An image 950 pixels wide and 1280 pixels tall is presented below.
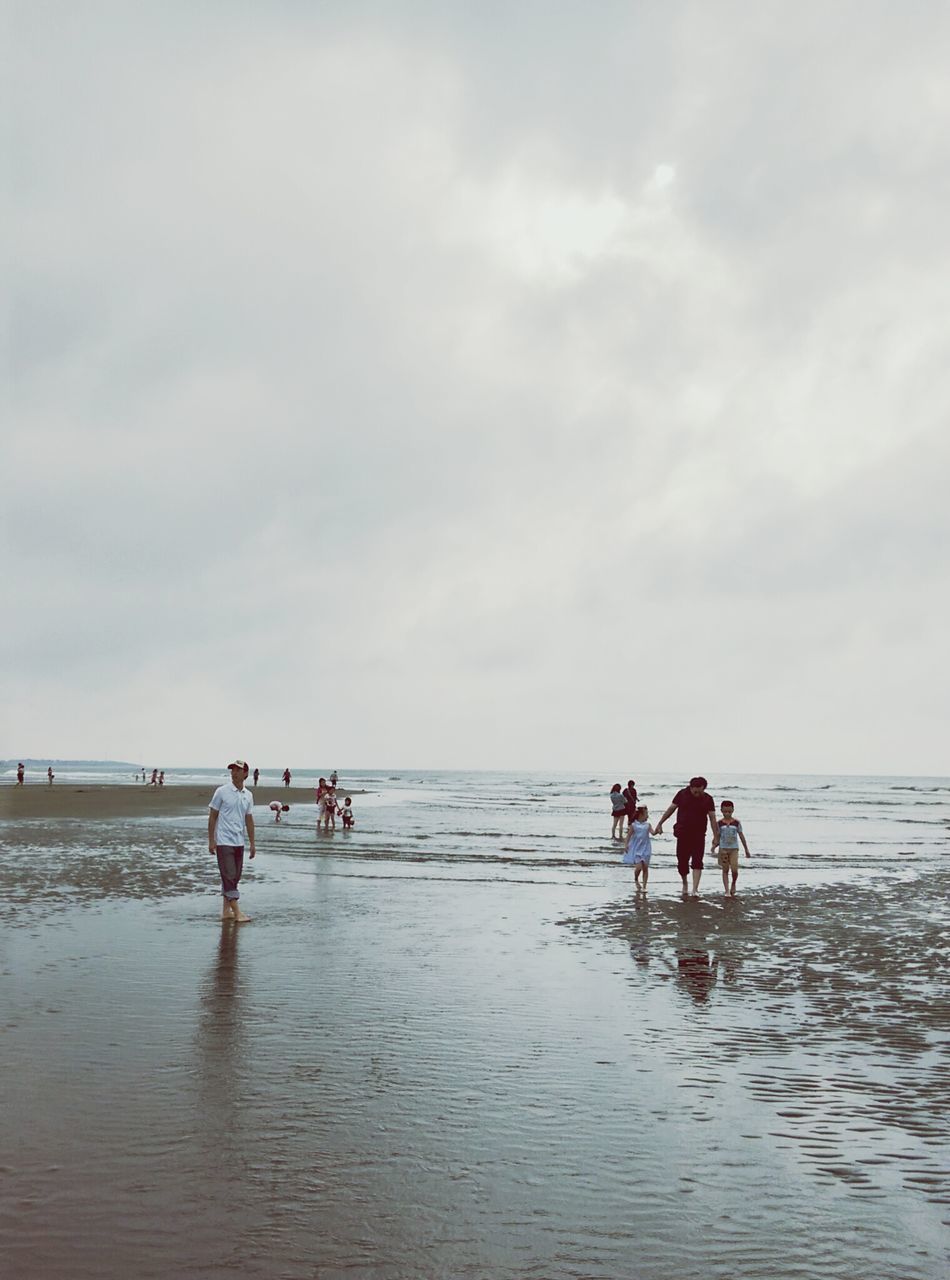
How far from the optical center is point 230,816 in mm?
14719

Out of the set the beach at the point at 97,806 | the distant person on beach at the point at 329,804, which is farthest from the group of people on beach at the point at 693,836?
the beach at the point at 97,806

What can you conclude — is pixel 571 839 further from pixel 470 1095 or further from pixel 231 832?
pixel 470 1095

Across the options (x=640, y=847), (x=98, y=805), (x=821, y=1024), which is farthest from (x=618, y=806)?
(x=98, y=805)

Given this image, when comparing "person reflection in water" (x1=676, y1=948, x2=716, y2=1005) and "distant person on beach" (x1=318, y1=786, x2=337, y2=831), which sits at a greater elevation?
"distant person on beach" (x1=318, y1=786, x2=337, y2=831)

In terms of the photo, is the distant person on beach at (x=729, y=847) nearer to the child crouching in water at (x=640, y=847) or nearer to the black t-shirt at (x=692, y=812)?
the black t-shirt at (x=692, y=812)

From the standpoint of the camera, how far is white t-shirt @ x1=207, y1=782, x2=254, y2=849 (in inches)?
572

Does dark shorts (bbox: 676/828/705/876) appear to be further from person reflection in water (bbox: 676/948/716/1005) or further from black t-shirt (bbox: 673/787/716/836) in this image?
person reflection in water (bbox: 676/948/716/1005)

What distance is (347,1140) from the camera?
5977 millimetres

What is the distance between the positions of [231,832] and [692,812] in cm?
826

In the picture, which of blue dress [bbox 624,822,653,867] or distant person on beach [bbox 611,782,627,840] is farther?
distant person on beach [bbox 611,782,627,840]

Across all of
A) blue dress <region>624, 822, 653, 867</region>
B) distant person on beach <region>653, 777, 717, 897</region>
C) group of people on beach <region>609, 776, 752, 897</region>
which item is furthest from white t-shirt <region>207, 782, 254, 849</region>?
blue dress <region>624, 822, 653, 867</region>

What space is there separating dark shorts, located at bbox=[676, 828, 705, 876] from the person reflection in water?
5.18 m

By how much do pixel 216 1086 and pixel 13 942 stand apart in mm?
7014

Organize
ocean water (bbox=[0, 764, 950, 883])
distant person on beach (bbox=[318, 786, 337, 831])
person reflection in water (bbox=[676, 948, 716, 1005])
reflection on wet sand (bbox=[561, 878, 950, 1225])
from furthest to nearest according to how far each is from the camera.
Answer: distant person on beach (bbox=[318, 786, 337, 831]) < ocean water (bbox=[0, 764, 950, 883]) < person reflection in water (bbox=[676, 948, 716, 1005]) < reflection on wet sand (bbox=[561, 878, 950, 1225])
